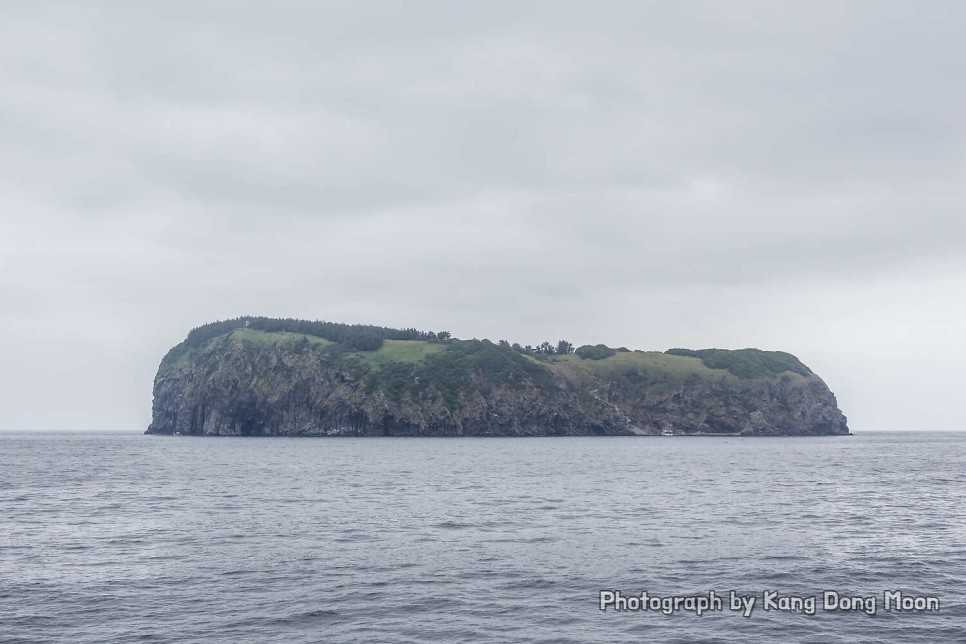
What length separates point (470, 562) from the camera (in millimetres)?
35812

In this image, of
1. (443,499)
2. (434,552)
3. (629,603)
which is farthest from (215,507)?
(629,603)

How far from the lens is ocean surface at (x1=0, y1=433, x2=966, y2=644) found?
84.0 feet

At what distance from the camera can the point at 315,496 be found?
65.3 m

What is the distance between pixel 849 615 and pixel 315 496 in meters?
47.2

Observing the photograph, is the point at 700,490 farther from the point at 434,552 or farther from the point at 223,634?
the point at 223,634

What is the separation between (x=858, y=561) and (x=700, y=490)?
114ft

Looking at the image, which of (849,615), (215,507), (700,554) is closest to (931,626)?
(849,615)

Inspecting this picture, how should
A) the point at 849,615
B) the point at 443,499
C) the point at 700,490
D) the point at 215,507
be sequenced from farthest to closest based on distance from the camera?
1. the point at 700,490
2. the point at 443,499
3. the point at 215,507
4. the point at 849,615

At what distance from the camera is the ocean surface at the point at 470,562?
25.6 m

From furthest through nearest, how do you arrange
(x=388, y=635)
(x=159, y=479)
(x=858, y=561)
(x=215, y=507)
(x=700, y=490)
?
(x=159, y=479) → (x=700, y=490) → (x=215, y=507) → (x=858, y=561) → (x=388, y=635)

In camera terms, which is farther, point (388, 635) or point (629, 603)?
point (629, 603)

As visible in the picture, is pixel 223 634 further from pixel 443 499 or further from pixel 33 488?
pixel 33 488

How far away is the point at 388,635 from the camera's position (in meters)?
24.5

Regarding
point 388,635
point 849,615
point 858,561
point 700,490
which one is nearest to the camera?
point 388,635
